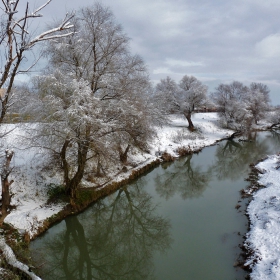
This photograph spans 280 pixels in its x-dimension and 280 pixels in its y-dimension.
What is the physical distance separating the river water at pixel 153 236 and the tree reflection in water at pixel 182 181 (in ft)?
0.20

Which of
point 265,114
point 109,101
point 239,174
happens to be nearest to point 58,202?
point 109,101

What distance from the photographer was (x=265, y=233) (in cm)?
809

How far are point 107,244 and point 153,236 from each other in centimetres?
172

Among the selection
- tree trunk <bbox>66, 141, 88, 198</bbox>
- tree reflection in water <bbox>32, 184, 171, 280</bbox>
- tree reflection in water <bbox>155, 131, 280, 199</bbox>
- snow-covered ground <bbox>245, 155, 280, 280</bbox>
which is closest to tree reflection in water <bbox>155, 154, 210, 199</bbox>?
tree reflection in water <bbox>155, 131, 280, 199</bbox>

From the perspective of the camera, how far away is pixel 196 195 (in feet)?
43.2

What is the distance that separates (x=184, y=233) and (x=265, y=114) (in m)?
37.9

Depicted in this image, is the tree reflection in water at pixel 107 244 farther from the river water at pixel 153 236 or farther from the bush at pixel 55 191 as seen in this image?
the bush at pixel 55 191

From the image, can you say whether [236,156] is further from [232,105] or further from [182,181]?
[232,105]

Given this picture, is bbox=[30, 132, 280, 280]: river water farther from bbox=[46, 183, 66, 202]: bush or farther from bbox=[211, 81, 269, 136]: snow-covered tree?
bbox=[211, 81, 269, 136]: snow-covered tree

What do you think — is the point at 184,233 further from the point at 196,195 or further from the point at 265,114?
the point at 265,114

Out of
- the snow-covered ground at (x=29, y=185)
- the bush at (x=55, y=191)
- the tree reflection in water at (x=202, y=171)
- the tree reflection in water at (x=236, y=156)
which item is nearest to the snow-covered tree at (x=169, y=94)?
the tree reflection in water at (x=236, y=156)

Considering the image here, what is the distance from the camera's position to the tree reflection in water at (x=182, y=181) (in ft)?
45.3

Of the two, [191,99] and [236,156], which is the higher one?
[191,99]

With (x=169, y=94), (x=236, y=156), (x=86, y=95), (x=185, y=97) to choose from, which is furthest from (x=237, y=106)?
(x=86, y=95)
